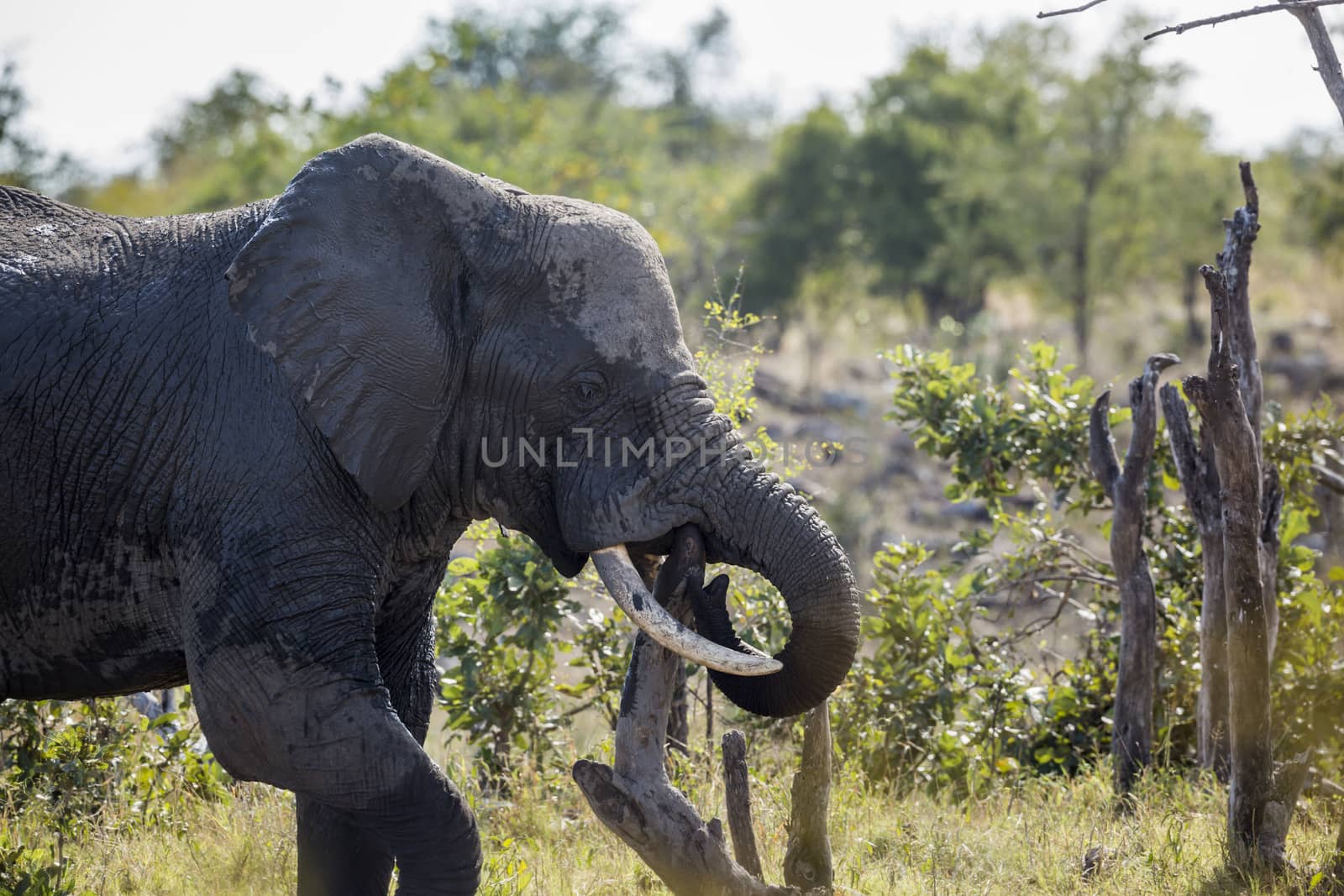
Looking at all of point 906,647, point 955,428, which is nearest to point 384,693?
point 906,647

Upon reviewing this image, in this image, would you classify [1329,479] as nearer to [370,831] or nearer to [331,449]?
[370,831]

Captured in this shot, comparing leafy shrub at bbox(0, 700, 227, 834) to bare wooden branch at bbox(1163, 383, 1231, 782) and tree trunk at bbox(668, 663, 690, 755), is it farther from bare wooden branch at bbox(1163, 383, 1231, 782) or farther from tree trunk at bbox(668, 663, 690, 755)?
bare wooden branch at bbox(1163, 383, 1231, 782)

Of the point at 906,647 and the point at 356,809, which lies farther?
the point at 906,647

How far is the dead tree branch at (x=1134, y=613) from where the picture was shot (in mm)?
6203

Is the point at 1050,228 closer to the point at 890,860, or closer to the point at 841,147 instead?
the point at 841,147

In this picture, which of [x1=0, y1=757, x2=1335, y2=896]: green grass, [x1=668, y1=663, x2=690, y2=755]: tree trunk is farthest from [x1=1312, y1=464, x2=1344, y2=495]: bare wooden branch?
[x1=668, y1=663, x2=690, y2=755]: tree trunk

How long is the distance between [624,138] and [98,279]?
1014 inches

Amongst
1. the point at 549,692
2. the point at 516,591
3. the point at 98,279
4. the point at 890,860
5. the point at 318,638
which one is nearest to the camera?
the point at 318,638

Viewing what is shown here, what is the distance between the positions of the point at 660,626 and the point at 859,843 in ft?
6.01

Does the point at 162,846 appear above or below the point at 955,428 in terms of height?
A: below

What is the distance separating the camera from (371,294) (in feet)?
13.4

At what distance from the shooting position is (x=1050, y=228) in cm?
2514

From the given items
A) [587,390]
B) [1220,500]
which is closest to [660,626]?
[587,390]

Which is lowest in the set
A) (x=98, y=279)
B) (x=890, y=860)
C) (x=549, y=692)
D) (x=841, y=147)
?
(x=890, y=860)
